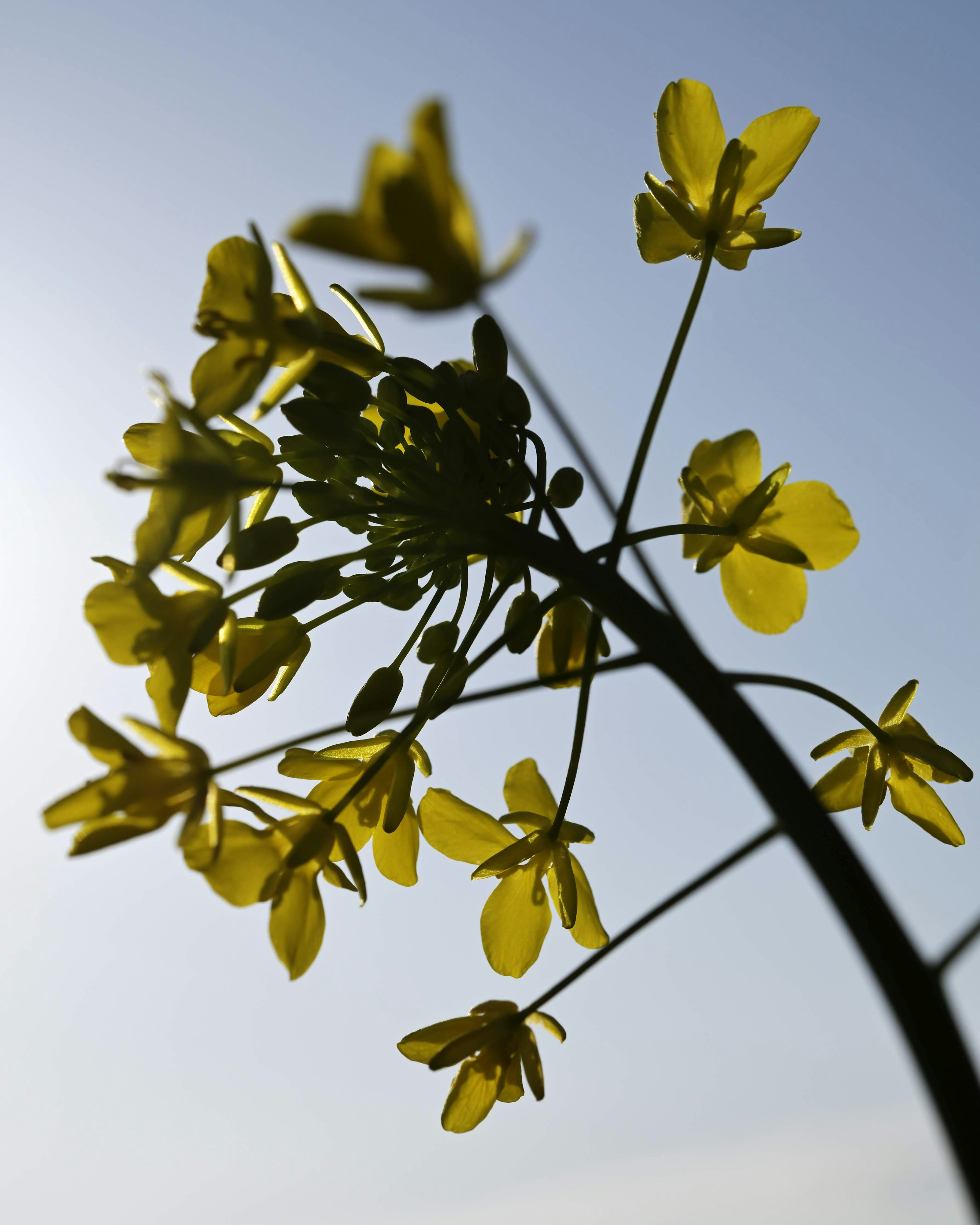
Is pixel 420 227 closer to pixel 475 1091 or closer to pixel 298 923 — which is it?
pixel 298 923

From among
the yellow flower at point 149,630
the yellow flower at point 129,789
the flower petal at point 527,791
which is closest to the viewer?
the yellow flower at point 129,789

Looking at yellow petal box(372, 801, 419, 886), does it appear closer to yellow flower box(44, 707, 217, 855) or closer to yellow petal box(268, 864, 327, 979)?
yellow petal box(268, 864, 327, 979)

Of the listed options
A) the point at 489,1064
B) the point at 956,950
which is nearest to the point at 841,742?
the point at 956,950

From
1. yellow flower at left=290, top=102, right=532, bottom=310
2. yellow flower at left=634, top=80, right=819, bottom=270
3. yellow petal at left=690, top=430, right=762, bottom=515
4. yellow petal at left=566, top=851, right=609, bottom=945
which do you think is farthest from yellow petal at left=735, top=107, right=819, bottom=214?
yellow petal at left=566, top=851, right=609, bottom=945

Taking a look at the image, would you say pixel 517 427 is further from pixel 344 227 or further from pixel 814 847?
pixel 814 847

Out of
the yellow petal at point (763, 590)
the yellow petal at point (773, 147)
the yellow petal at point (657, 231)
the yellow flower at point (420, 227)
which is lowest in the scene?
the yellow flower at point (420, 227)

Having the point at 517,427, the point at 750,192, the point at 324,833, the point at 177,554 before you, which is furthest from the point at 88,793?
the point at 750,192

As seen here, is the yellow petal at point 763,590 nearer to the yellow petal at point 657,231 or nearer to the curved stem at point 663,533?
the curved stem at point 663,533

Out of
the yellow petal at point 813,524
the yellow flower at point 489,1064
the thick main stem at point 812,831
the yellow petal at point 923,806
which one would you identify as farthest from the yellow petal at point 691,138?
the yellow flower at point 489,1064
